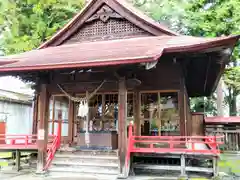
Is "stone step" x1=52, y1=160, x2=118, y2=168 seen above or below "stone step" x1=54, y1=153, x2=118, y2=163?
below

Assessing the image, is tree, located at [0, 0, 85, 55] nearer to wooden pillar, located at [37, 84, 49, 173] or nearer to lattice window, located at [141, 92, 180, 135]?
wooden pillar, located at [37, 84, 49, 173]

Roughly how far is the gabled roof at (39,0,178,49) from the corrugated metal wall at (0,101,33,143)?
298 inches

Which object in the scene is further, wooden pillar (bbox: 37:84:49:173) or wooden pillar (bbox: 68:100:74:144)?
wooden pillar (bbox: 68:100:74:144)

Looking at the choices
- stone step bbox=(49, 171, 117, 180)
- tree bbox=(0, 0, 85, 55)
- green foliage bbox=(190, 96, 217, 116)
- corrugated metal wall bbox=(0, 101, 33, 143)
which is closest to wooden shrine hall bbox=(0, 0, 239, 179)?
stone step bbox=(49, 171, 117, 180)

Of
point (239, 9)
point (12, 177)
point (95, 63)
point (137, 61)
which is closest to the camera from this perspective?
point (137, 61)

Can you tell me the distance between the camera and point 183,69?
992cm

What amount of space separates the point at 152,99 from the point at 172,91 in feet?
2.64

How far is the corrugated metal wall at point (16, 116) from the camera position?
17939mm

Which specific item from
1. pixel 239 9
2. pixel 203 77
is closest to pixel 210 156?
→ pixel 203 77

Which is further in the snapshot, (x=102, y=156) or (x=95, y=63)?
(x=102, y=156)

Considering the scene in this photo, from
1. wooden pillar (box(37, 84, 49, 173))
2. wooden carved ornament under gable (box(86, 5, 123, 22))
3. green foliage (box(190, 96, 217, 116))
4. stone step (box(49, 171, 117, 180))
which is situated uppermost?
wooden carved ornament under gable (box(86, 5, 123, 22))

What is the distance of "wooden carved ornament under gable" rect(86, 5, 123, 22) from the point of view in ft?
37.8

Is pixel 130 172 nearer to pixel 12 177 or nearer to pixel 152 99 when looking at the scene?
pixel 152 99

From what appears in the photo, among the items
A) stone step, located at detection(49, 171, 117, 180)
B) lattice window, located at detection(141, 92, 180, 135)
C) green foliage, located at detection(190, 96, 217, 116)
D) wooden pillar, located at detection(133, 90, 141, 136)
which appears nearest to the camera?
stone step, located at detection(49, 171, 117, 180)
